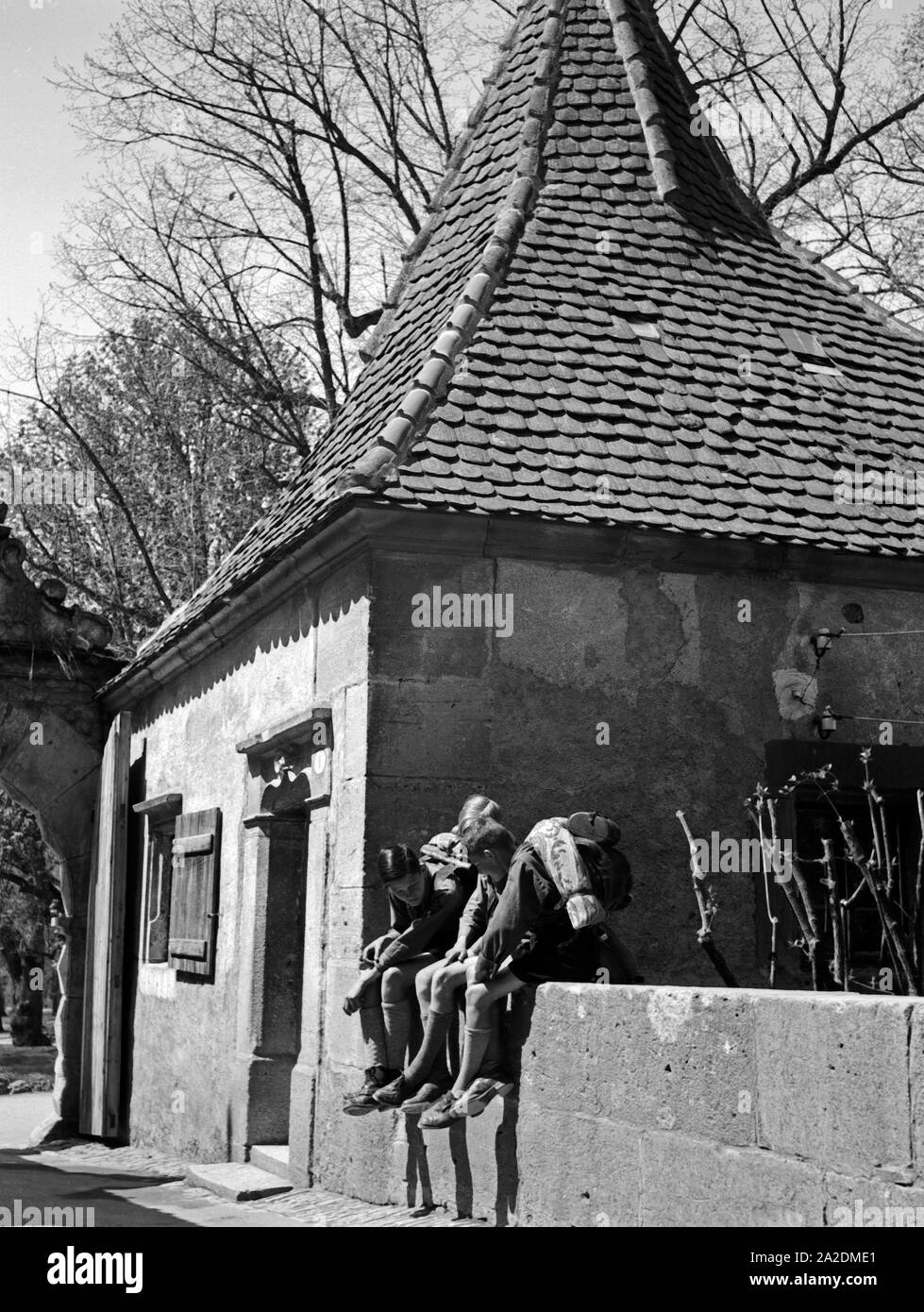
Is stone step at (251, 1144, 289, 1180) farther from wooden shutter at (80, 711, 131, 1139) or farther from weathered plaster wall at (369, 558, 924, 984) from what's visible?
wooden shutter at (80, 711, 131, 1139)

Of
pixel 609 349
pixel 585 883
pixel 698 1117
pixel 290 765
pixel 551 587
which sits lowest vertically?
pixel 698 1117

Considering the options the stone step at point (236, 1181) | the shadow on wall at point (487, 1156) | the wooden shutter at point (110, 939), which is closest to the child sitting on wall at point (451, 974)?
the shadow on wall at point (487, 1156)

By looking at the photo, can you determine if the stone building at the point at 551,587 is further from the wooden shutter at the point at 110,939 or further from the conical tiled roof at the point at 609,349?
the wooden shutter at the point at 110,939

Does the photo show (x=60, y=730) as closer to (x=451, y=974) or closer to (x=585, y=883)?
(x=451, y=974)

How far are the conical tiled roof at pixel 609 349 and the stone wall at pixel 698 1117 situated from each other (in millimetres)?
2966

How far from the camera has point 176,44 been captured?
17969 mm

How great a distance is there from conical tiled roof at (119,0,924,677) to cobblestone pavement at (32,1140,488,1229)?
3.24 m

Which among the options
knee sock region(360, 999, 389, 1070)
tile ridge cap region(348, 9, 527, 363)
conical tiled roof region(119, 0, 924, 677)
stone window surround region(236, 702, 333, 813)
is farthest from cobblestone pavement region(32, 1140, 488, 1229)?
tile ridge cap region(348, 9, 527, 363)

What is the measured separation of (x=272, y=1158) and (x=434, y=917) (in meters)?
2.51

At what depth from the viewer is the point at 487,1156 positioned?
21.7ft

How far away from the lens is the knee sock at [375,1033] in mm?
7711

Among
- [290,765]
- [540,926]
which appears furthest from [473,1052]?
[290,765]
